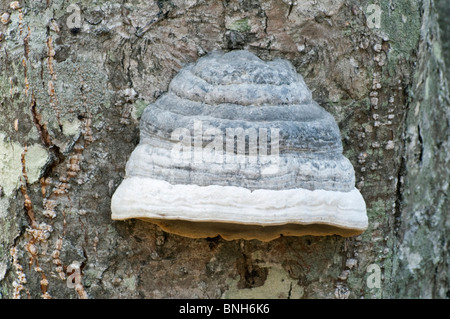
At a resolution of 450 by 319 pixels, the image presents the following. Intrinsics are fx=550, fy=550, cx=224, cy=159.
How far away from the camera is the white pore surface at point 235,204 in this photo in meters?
2.14

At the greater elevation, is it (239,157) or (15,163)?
(239,157)

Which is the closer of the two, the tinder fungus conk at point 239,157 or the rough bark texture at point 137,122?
the tinder fungus conk at point 239,157

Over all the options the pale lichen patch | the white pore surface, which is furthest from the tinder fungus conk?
the pale lichen patch

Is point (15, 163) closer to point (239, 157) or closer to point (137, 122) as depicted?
point (137, 122)

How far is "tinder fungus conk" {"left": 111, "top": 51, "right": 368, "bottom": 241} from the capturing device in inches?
85.4

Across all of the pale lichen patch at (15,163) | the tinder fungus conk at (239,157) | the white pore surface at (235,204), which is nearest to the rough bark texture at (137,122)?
the pale lichen patch at (15,163)

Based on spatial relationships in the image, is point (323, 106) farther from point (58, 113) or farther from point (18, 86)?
point (18, 86)

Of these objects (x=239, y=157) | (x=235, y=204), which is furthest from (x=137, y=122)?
(x=235, y=204)

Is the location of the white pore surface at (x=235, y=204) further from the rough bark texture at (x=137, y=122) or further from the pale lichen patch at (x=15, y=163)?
the pale lichen patch at (x=15, y=163)

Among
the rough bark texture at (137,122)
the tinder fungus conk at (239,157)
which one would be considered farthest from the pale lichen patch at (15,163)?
the tinder fungus conk at (239,157)

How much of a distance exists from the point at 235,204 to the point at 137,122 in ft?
2.28

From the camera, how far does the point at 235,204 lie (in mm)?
2145

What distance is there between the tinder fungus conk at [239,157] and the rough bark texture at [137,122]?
192mm

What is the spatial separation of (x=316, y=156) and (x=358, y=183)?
0.58 m
